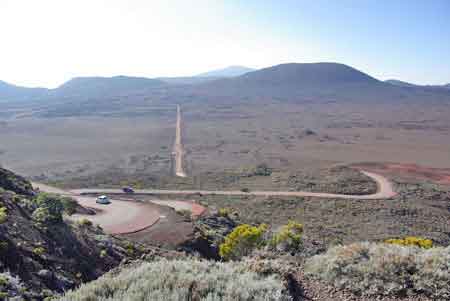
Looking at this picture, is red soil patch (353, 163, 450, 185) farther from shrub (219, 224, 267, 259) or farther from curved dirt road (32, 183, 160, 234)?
shrub (219, 224, 267, 259)

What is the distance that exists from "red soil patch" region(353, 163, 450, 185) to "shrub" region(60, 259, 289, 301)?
142ft

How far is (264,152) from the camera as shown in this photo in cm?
6444

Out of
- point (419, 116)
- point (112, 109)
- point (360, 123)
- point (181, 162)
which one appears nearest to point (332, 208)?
point (181, 162)

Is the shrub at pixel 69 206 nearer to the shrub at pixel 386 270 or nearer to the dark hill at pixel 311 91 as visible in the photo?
the shrub at pixel 386 270

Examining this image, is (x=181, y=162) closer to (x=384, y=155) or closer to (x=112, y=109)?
(x=384, y=155)

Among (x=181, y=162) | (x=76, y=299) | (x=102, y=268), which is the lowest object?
(x=181, y=162)

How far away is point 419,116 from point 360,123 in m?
28.5

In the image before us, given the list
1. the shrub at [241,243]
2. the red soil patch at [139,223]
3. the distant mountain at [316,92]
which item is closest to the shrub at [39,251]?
the shrub at [241,243]

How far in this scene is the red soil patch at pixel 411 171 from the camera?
148 feet

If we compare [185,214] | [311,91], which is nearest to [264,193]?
[185,214]

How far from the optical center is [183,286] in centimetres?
586

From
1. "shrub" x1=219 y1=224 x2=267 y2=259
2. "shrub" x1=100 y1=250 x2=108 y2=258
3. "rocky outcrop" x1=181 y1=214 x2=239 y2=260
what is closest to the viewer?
"shrub" x1=100 y1=250 x2=108 y2=258

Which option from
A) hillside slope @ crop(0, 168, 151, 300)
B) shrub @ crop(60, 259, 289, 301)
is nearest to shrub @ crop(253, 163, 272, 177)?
hillside slope @ crop(0, 168, 151, 300)

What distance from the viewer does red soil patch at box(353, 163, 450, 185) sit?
45000mm
